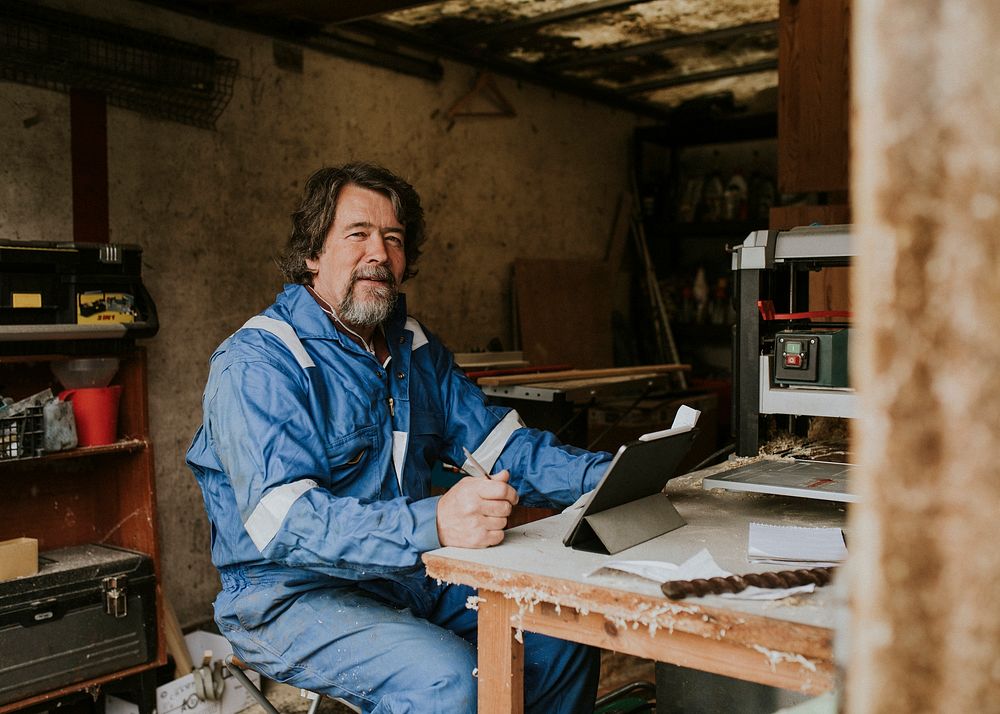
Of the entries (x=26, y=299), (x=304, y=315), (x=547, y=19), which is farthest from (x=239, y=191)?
Answer: (x=304, y=315)

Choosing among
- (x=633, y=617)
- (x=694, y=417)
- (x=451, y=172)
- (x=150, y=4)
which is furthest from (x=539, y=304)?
(x=633, y=617)

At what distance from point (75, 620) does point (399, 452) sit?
139cm

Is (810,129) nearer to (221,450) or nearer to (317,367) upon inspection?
(317,367)

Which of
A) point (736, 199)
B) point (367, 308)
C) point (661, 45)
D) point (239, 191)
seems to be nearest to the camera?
point (367, 308)

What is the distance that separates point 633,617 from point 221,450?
0.89 meters

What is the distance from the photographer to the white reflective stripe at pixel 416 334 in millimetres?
2266

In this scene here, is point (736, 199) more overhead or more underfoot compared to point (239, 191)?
more overhead

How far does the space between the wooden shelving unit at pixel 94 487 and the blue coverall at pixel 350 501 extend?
1202 millimetres

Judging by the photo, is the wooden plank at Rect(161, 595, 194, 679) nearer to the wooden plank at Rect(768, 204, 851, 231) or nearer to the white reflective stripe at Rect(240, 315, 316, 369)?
the white reflective stripe at Rect(240, 315, 316, 369)

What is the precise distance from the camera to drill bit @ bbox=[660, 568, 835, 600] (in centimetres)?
122

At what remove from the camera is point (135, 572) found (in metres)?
2.92

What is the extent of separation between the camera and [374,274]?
2.19m

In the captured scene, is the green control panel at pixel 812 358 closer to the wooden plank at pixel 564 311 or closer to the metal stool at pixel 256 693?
the metal stool at pixel 256 693

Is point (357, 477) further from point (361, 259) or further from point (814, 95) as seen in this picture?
point (814, 95)
